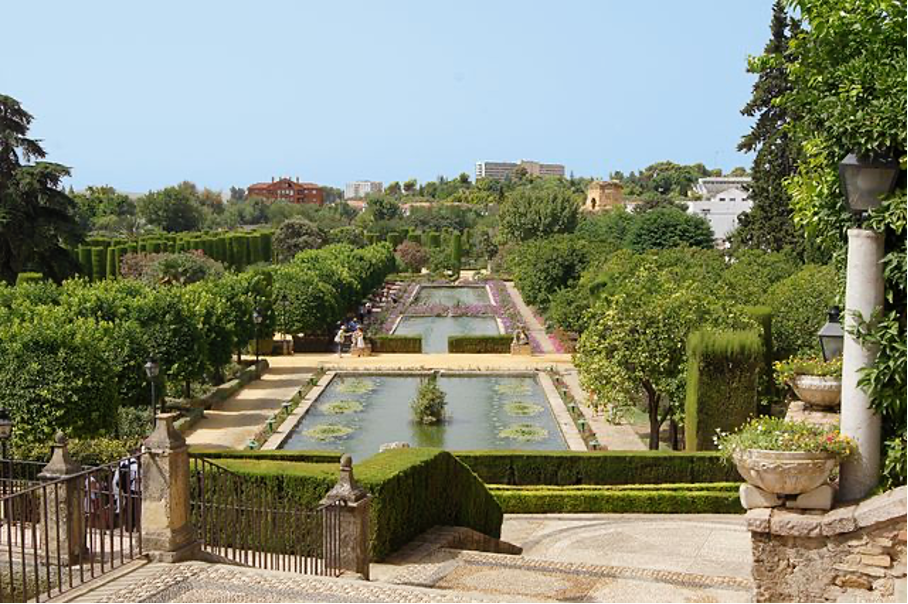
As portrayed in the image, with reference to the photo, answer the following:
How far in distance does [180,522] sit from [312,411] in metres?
19.3

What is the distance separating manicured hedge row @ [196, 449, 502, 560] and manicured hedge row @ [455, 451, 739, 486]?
4.26 m

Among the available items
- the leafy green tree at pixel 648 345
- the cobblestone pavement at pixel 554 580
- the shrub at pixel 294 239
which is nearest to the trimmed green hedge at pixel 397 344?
the leafy green tree at pixel 648 345

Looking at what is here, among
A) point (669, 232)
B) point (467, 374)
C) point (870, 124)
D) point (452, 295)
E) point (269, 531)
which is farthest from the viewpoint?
point (452, 295)

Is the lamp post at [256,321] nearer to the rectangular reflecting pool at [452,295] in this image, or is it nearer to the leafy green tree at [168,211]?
the rectangular reflecting pool at [452,295]

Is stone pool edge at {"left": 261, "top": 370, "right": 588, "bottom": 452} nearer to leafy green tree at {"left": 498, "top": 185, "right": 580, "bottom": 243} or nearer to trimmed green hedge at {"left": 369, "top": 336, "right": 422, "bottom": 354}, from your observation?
trimmed green hedge at {"left": 369, "top": 336, "right": 422, "bottom": 354}

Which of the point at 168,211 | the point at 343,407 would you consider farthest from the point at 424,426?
the point at 168,211

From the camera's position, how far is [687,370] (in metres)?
21.9

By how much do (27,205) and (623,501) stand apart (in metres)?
30.4

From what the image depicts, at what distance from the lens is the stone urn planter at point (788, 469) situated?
834cm

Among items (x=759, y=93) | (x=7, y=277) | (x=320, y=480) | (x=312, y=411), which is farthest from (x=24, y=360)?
(x=759, y=93)

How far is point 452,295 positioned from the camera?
71062 mm

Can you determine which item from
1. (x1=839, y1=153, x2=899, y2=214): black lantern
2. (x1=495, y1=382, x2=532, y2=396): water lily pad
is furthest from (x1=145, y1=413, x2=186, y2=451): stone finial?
(x1=495, y1=382, x2=532, y2=396): water lily pad

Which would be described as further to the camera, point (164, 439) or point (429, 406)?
point (429, 406)

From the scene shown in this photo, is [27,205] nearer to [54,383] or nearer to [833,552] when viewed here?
[54,383]
